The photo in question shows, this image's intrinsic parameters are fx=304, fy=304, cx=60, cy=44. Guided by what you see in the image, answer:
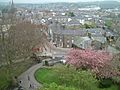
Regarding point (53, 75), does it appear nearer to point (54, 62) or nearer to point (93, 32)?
point (54, 62)

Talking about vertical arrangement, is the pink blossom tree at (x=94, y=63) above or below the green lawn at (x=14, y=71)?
above

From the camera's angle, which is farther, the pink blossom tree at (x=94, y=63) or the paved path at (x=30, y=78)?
the paved path at (x=30, y=78)

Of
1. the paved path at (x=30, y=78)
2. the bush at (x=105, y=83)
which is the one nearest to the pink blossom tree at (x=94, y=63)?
the bush at (x=105, y=83)

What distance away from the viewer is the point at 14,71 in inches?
1283


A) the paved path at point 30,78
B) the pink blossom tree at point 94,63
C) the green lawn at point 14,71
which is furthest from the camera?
the paved path at point 30,78

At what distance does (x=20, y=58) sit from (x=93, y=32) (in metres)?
29.5

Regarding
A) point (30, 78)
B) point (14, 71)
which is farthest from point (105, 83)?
point (14, 71)

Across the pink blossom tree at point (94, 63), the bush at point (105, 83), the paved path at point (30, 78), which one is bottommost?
the paved path at point (30, 78)

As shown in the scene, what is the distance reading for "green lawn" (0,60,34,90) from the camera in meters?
27.7

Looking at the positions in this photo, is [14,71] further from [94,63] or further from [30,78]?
[94,63]

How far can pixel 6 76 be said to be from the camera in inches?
1127

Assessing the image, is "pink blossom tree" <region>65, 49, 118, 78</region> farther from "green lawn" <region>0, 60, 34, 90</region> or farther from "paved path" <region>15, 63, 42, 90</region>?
"green lawn" <region>0, 60, 34, 90</region>

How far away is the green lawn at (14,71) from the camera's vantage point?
91.0 ft

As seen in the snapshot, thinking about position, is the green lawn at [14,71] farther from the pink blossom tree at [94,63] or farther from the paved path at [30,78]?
the pink blossom tree at [94,63]
